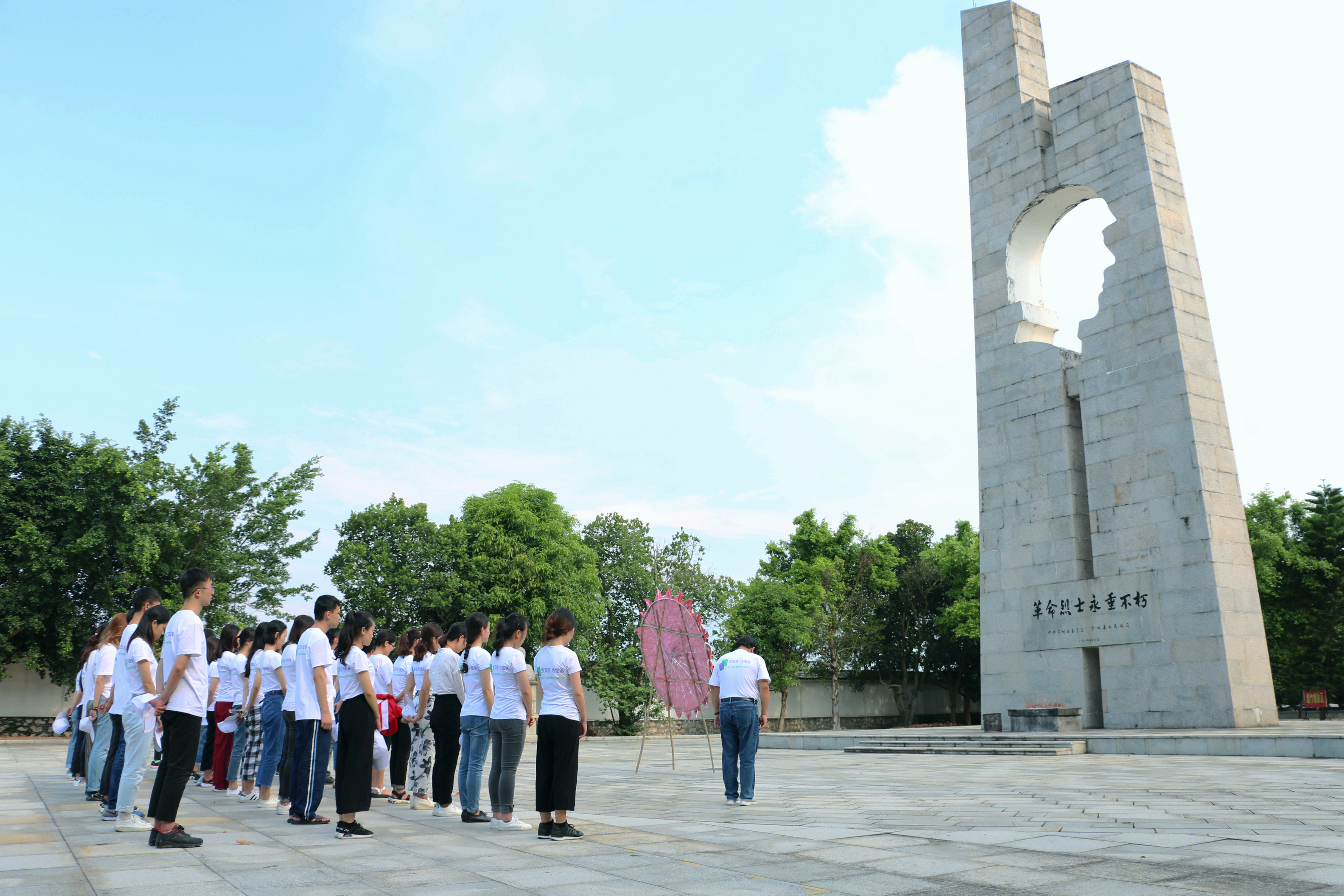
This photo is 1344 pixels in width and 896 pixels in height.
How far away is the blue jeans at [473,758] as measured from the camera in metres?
7.44

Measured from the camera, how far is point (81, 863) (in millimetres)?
5297

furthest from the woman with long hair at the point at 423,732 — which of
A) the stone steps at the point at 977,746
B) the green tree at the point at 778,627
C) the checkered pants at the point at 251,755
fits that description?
the green tree at the point at 778,627

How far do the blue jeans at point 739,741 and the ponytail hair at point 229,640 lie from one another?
5.60m

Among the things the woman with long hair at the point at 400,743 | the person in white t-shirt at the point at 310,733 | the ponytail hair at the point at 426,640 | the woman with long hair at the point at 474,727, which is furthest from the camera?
the woman with long hair at the point at 400,743

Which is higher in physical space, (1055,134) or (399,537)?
(1055,134)

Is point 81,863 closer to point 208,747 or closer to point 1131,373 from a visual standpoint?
point 208,747

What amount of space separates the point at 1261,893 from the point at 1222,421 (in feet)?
51.6

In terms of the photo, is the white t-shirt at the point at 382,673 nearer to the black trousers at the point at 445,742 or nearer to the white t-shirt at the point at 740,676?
the black trousers at the point at 445,742

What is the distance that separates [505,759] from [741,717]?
2794mm

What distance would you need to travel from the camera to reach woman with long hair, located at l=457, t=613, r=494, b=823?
24.2 feet

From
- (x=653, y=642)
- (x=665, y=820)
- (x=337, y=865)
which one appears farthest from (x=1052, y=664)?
(x=337, y=865)

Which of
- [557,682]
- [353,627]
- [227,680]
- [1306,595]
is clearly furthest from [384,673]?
[1306,595]

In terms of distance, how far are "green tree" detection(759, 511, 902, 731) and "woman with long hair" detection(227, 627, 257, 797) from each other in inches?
1193

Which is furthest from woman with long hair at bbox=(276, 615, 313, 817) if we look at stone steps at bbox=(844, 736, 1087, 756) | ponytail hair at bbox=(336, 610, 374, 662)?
stone steps at bbox=(844, 736, 1087, 756)
